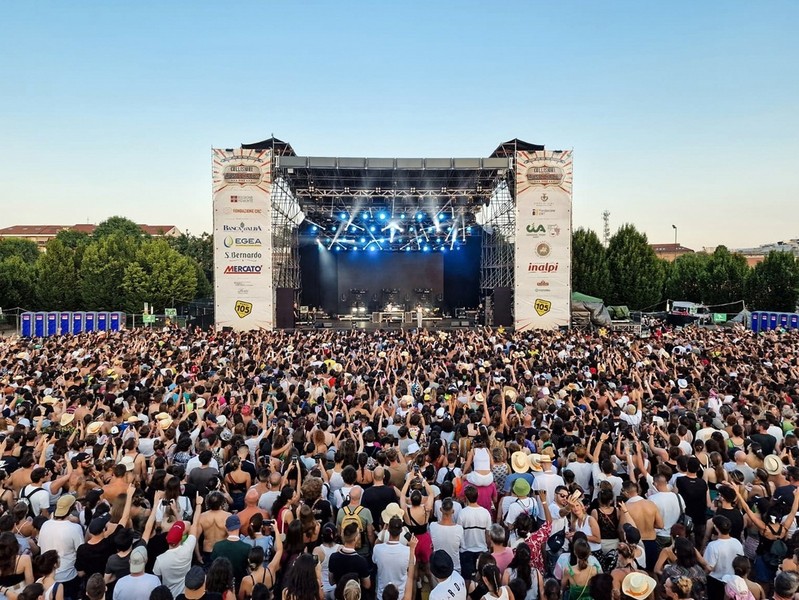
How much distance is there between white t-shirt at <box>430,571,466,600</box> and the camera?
319 centimetres

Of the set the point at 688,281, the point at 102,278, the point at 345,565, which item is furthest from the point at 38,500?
the point at 688,281

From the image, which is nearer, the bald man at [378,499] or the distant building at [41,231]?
the bald man at [378,499]

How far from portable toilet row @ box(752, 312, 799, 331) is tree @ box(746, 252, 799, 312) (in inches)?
401

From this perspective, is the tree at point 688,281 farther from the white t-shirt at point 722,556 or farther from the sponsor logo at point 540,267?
the white t-shirt at point 722,556

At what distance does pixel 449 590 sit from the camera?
320cm

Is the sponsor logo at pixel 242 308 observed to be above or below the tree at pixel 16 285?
below

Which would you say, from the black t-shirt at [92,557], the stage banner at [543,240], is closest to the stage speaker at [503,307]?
the stage banner at [543,240]

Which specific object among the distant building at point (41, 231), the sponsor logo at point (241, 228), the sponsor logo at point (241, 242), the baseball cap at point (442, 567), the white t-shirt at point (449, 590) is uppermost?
the distant building at point (41, 231)

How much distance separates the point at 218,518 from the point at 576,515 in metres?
2.90

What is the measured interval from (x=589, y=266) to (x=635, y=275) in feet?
11.1

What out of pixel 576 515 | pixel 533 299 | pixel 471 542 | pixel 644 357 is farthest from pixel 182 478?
pixel 533 299

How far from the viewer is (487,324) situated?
26.8 m

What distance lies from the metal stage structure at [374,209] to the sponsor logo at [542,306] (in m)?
0.05

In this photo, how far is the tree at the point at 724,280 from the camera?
38.8 metres
